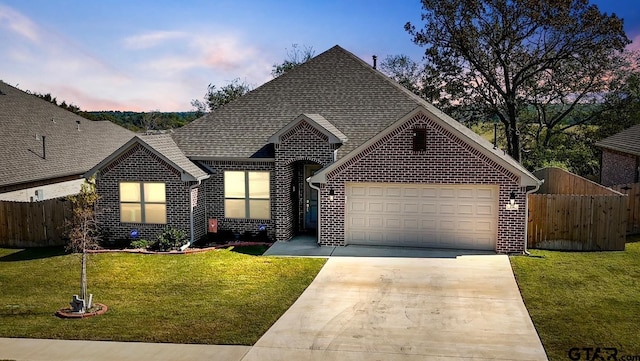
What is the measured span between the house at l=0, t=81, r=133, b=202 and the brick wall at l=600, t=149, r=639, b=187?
1040 inches

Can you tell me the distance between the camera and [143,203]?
65.6 ft

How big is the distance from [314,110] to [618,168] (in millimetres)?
16765

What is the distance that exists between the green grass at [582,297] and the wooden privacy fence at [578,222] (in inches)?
17.5

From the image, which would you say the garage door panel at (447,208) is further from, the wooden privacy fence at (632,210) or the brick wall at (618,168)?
the brick wall at (618,168)

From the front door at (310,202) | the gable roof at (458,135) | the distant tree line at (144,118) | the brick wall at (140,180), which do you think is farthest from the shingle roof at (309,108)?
the distant tree line at (144,118)

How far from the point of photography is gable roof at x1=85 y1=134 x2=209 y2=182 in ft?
63.7

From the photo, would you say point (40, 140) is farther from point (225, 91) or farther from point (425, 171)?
point (225, 91)

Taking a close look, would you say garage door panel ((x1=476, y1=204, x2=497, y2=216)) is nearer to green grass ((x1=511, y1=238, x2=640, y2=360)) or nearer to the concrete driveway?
green grass ((x1=511, y1=238, x2=640, y2=360))

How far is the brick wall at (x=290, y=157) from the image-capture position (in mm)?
19719

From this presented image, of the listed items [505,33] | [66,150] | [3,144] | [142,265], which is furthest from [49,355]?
[505,33]

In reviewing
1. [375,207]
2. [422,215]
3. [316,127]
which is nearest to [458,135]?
[422,215]

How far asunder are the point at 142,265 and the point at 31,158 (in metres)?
11.5

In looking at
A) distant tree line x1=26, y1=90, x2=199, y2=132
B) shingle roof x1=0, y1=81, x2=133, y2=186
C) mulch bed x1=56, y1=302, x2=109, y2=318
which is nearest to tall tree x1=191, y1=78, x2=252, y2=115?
shingle roof x1=0, y1=81, x2=133, y2=186

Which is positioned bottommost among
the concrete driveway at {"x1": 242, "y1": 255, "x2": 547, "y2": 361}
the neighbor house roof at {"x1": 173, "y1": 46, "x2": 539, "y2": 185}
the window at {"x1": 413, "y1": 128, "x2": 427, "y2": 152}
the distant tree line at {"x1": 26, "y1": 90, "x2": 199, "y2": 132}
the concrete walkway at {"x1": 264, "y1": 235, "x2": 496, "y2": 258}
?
the concrete driveway at {"x1": 242, "y1": 255, "x2": 547, "y2": 361}
